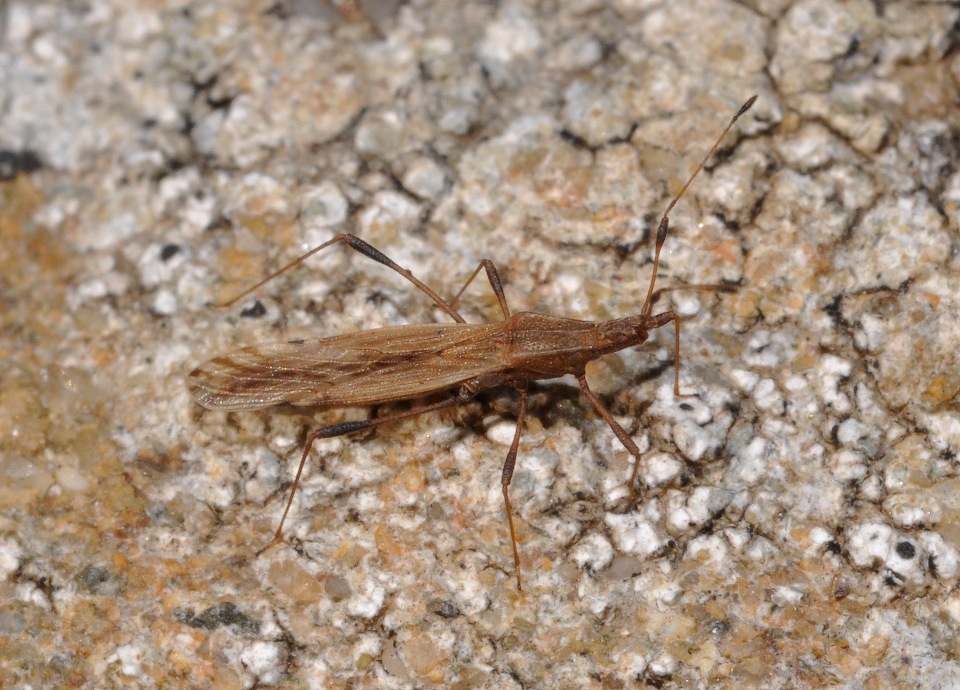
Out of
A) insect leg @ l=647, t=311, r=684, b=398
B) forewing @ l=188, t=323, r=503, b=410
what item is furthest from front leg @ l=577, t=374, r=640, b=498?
forewing @ l=188, t=323, r=503, b=410

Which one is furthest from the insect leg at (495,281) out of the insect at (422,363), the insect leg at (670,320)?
the insect leg at (670,320)

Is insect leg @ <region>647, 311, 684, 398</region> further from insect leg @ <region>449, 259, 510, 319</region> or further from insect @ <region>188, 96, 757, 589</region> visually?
insect leg @ <region>449, 259, 510, 319</region>

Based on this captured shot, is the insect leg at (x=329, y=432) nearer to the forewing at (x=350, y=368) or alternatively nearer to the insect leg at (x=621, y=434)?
the forewing at (x=350, y=368)

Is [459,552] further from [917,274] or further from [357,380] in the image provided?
[917,274]

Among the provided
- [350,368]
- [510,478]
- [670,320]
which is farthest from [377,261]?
[670,320]

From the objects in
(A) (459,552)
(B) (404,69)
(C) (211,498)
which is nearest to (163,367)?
(C) (211,498)
